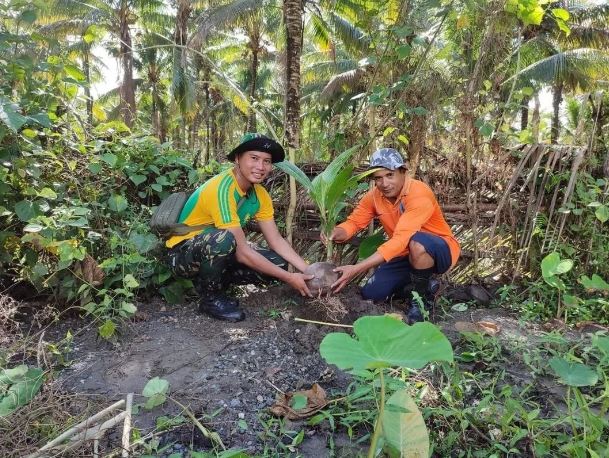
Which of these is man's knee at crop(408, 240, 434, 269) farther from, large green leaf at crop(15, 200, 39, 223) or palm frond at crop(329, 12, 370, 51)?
palm frond at crop(329, 12, 370, 51)

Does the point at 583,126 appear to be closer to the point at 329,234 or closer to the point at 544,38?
the point at 329,234

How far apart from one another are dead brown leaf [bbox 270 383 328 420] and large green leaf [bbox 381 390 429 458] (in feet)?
1.30

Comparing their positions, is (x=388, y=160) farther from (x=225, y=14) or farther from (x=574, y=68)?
(x=574, y=68)

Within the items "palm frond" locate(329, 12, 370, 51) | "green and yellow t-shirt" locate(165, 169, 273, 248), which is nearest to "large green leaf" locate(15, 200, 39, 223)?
"green and yellow t-shirt" locate(165, 169, 273, 248)

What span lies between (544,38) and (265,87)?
14066mm

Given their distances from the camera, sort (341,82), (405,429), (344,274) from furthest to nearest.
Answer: (341,82)
(344,274)
(405,429)

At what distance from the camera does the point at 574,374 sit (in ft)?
4.97

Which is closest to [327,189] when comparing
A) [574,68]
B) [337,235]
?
[337,235]

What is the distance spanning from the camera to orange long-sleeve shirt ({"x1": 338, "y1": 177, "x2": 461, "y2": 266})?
8.66ft

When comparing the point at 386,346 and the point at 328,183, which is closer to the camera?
the point at 386,346

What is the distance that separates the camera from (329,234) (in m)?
2.89

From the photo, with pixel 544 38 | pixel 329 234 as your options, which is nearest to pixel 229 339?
pixel 329 234

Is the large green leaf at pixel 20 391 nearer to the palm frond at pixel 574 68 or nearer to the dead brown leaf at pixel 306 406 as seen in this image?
the dead brown leaf at pixel 306 406

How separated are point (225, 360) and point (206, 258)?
0.78 metres
